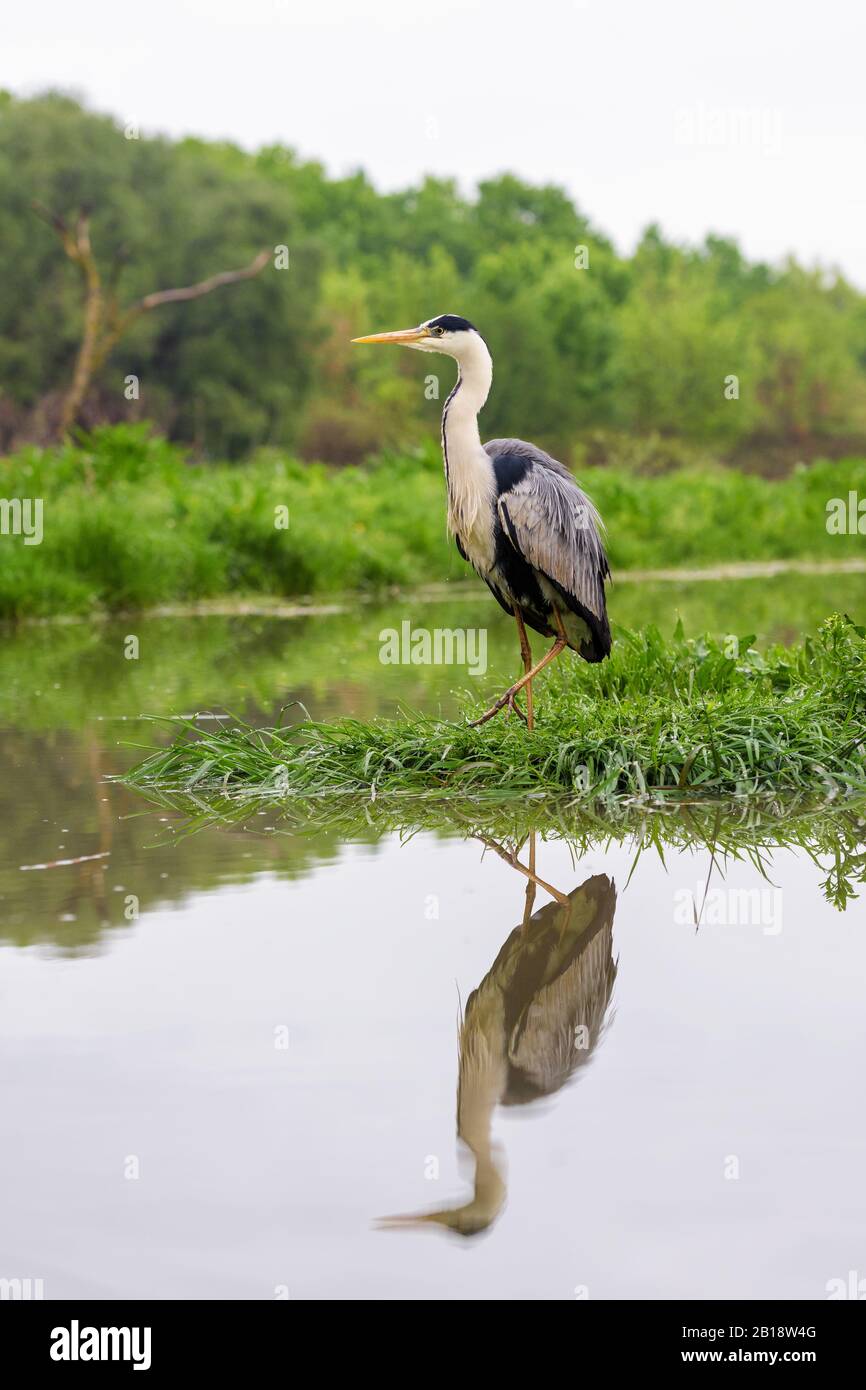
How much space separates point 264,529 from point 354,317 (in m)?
48.2

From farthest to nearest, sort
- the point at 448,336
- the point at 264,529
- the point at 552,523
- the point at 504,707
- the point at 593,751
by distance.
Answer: the point at 264,529 < the point at 504,707 < the point at 448,336 < the point at 552,523 < the point at 593,751

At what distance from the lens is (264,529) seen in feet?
64.2

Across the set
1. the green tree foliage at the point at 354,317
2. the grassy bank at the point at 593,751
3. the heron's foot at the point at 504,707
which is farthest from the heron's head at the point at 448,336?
the green tree foliage at the point at 354,317

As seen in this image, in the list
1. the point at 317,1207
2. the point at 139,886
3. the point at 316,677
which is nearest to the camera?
the point at 317,1207

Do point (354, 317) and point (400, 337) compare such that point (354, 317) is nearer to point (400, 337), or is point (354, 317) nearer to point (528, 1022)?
point (400, 337)

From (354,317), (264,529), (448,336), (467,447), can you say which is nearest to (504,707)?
(467,447)

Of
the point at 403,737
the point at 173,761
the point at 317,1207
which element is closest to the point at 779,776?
the point at 403,737

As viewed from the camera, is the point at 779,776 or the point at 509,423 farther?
the point at 509,423

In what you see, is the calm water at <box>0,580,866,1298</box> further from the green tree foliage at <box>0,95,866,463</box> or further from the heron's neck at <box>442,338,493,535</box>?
the green tree foliage at <box>0,95,866,463</box>

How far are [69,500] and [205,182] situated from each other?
117 ft

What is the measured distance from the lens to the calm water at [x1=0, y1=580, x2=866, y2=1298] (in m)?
3.18

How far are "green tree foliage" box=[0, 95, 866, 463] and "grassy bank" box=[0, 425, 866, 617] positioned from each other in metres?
8.16

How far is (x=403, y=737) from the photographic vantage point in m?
→ 7.82

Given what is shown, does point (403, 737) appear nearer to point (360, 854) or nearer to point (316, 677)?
point (360, 854)
